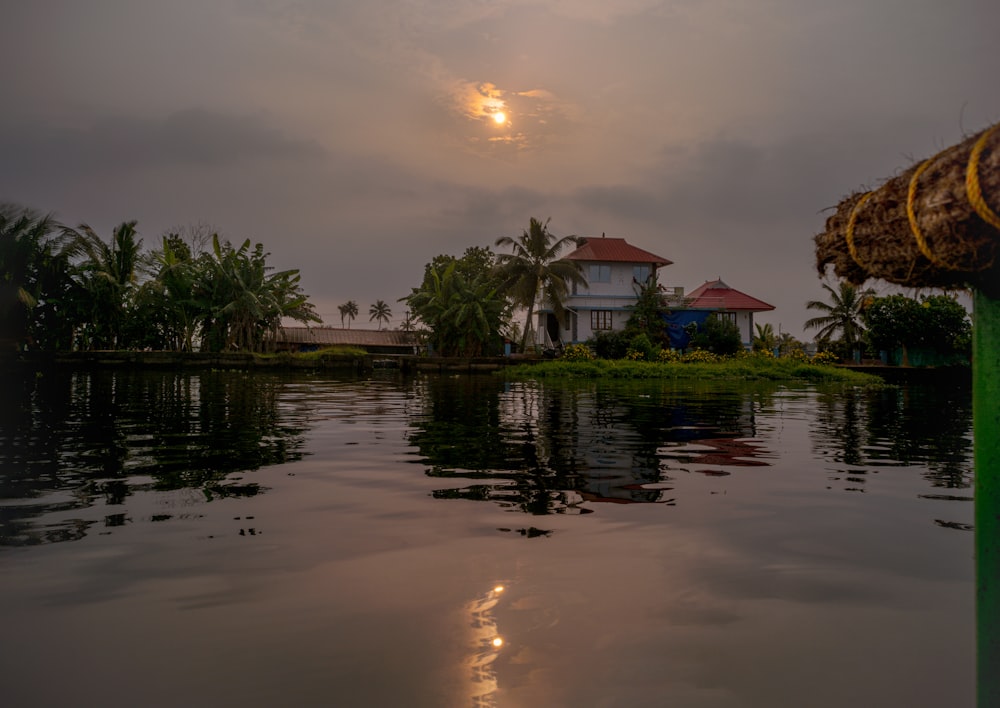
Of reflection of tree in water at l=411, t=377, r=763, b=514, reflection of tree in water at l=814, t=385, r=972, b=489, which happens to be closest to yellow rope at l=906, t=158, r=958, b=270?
reflection of tree in water at l=411, t=377, r=763, b=514

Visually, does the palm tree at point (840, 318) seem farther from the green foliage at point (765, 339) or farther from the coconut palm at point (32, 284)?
the coconut palm at point (32, 284)

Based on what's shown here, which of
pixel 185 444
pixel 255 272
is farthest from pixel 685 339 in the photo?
pixel 185 444

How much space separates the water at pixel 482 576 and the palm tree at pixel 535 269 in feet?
102

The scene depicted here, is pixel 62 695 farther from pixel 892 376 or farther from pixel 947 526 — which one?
pixel 892 376

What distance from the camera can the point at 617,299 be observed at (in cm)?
4394

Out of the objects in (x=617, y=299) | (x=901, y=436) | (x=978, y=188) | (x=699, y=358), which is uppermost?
(x=617, y=299)

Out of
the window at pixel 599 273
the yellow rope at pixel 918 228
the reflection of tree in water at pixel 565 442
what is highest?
the window at pixel 599 273

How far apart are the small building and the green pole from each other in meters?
50.6

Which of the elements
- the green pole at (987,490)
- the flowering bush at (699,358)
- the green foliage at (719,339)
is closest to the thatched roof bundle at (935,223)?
the green pole at (987,490)

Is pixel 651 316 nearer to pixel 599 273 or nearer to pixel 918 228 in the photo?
pixel 599 273

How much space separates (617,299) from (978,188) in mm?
43031

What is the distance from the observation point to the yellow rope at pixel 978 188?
1.51 meters

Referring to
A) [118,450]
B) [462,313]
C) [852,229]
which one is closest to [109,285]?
[462,313]

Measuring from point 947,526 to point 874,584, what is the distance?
1.69 m
